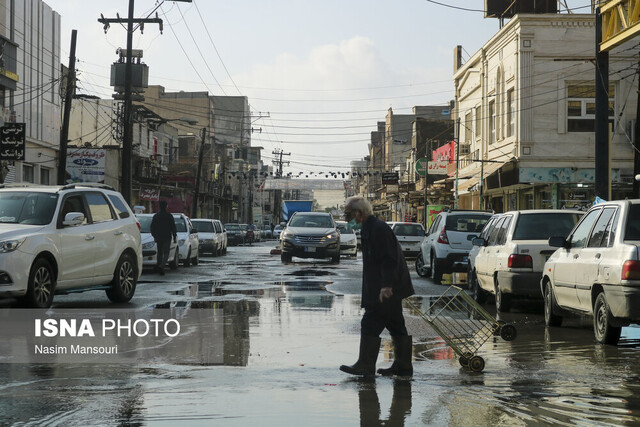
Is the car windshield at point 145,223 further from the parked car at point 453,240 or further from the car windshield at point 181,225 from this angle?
the parked car at point 453,240

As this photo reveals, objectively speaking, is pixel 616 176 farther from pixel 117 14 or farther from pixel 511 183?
pixel 117 14

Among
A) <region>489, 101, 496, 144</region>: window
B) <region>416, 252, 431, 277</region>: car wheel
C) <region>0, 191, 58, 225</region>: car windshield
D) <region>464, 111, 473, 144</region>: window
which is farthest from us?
<region>464, 111, 473, 144</region>: window

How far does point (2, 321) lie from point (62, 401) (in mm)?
5737

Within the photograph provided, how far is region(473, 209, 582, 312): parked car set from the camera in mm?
13484

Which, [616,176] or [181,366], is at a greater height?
[616,176]

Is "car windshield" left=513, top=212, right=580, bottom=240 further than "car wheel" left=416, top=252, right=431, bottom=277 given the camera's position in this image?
No

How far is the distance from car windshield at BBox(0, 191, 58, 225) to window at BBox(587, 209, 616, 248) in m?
7.65

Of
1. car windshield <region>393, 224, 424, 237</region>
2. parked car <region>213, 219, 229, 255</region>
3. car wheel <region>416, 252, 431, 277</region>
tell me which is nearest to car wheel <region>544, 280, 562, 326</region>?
car wheel <region>416, 252, 431, 277</region>

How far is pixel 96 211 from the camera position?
14.5 meters

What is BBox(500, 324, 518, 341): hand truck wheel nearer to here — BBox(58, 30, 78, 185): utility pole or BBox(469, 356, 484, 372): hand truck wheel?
BBox(469, 356, 484, 372): hand truck wheel

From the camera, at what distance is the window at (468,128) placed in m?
52.2

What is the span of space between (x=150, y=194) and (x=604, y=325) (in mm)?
54893

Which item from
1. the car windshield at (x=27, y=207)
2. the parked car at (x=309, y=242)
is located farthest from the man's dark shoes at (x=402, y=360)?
the parked car at (x=309, y=242)

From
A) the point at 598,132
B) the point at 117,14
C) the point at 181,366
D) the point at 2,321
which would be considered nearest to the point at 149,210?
the point at 117,14
